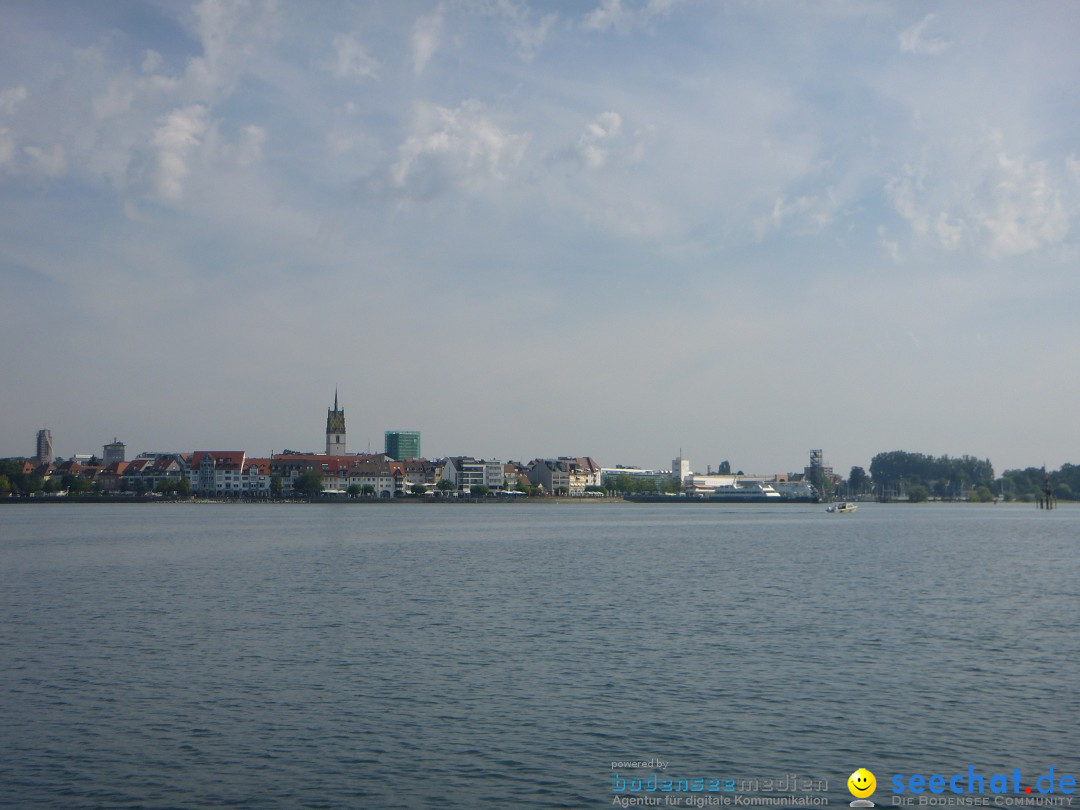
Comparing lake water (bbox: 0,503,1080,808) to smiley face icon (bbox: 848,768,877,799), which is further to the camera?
lake water (bbox: 0,503,1080,808)

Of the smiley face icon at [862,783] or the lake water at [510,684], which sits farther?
the lake water at [510,684]

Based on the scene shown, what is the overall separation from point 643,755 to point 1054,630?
738 inches

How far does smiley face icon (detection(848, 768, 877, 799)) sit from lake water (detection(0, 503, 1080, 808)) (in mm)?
199

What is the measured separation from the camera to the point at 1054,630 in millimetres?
30344

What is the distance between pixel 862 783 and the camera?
52.9ft

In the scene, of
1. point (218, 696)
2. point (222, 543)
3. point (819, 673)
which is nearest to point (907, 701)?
point (819, 673)

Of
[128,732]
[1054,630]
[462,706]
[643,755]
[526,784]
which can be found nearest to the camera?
[526,784]

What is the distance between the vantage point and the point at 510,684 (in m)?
23.1

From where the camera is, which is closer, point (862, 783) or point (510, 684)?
point (862, 783)

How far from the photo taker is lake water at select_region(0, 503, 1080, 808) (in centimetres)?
1677

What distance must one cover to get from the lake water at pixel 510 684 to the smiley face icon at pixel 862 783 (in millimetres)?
199

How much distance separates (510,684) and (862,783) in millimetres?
9128

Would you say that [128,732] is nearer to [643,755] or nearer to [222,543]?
[643,755]

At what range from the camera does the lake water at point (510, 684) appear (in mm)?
16766
